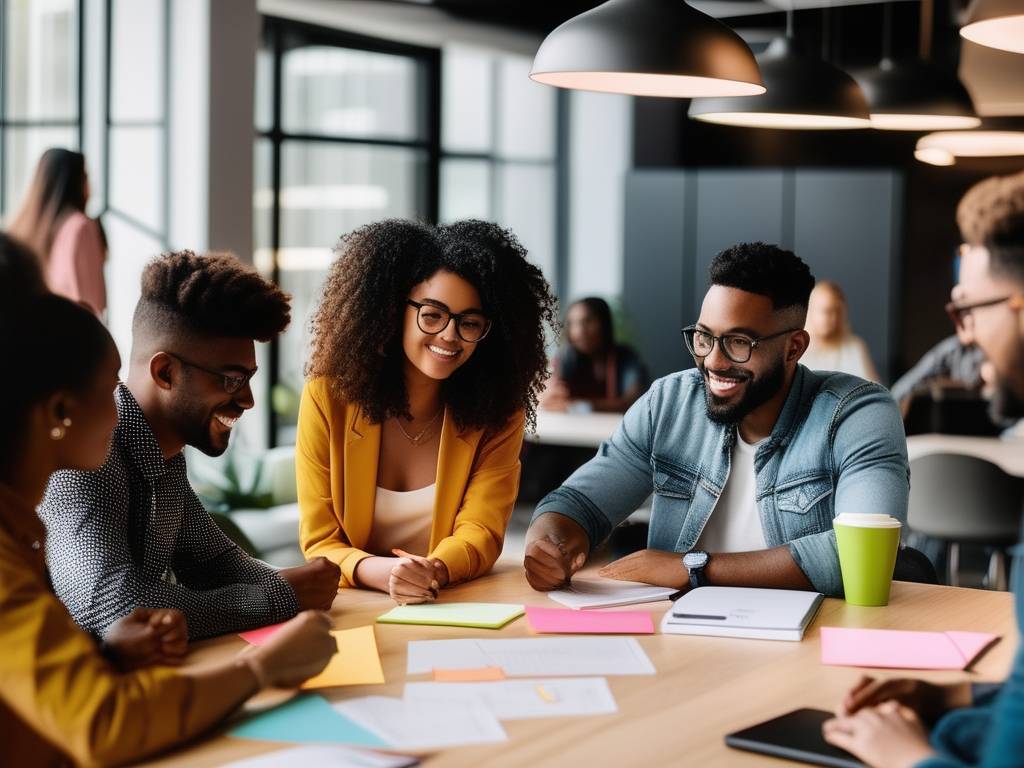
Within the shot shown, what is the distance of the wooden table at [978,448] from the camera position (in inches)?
180

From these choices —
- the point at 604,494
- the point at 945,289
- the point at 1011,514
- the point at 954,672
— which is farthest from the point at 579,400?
the point at 954,672

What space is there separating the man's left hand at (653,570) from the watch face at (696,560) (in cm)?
1

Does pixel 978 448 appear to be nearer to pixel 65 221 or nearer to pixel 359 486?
pixel 359 486

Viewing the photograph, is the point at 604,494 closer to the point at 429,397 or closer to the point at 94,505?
the point at 429,397

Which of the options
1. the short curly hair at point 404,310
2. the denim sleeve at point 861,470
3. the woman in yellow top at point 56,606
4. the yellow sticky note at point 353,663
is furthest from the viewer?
the short curly hair at point 404,310

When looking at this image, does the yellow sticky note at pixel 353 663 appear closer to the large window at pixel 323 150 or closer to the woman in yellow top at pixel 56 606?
the woman in yellow top at pixel 56 606

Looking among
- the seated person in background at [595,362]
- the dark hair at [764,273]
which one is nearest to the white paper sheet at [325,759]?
the dark hair at [764,273]

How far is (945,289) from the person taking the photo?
7.99m

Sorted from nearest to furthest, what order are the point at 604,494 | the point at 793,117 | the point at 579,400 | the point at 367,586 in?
the point at 367,586, the point at 604,494, the point at 793,117, the point at 579,400

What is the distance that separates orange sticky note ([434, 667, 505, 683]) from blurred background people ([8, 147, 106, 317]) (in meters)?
3.28

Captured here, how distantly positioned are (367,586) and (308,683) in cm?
61

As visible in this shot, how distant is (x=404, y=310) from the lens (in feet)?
8.36

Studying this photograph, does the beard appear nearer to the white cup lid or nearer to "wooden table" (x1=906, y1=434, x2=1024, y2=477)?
the white cup lid

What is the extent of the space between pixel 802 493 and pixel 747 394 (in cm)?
23
